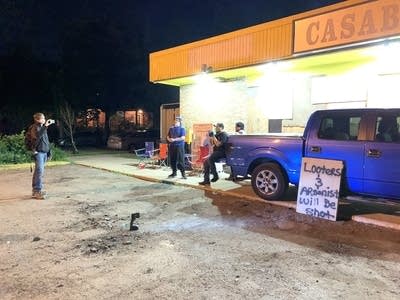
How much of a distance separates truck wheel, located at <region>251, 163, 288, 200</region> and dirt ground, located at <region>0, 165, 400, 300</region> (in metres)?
0.31

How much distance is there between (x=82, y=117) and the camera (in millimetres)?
34781

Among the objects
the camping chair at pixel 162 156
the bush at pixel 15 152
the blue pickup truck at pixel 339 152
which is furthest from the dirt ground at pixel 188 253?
the bush at pixel 15 152

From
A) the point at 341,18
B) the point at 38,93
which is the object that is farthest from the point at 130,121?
the point at 341,18

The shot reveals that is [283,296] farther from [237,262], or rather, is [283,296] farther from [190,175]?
[190,175]

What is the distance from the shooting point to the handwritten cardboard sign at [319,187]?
705 centimetres

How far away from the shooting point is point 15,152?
17359mm

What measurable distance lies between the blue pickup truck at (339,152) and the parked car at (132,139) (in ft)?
54.4

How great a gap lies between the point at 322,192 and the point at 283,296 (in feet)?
11.3

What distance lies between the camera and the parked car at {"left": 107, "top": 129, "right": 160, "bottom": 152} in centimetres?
2494

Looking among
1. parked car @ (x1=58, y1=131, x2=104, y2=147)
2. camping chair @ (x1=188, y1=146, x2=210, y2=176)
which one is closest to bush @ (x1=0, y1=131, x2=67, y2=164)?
camping chair @ (x1=188, y1=146, x2=210, y2=176)

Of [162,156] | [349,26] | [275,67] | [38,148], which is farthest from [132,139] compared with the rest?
[349,26]

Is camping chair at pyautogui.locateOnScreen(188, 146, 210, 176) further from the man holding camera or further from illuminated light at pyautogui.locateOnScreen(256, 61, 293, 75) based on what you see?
illuminated light at pyautogui.locateOnScreen(256, 61, 293, 75)

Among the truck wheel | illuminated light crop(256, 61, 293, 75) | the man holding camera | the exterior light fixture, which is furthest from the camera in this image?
the exterior light fixture

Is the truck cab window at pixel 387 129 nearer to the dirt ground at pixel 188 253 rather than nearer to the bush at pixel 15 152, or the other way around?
the dirt ground at pixel 188 253
